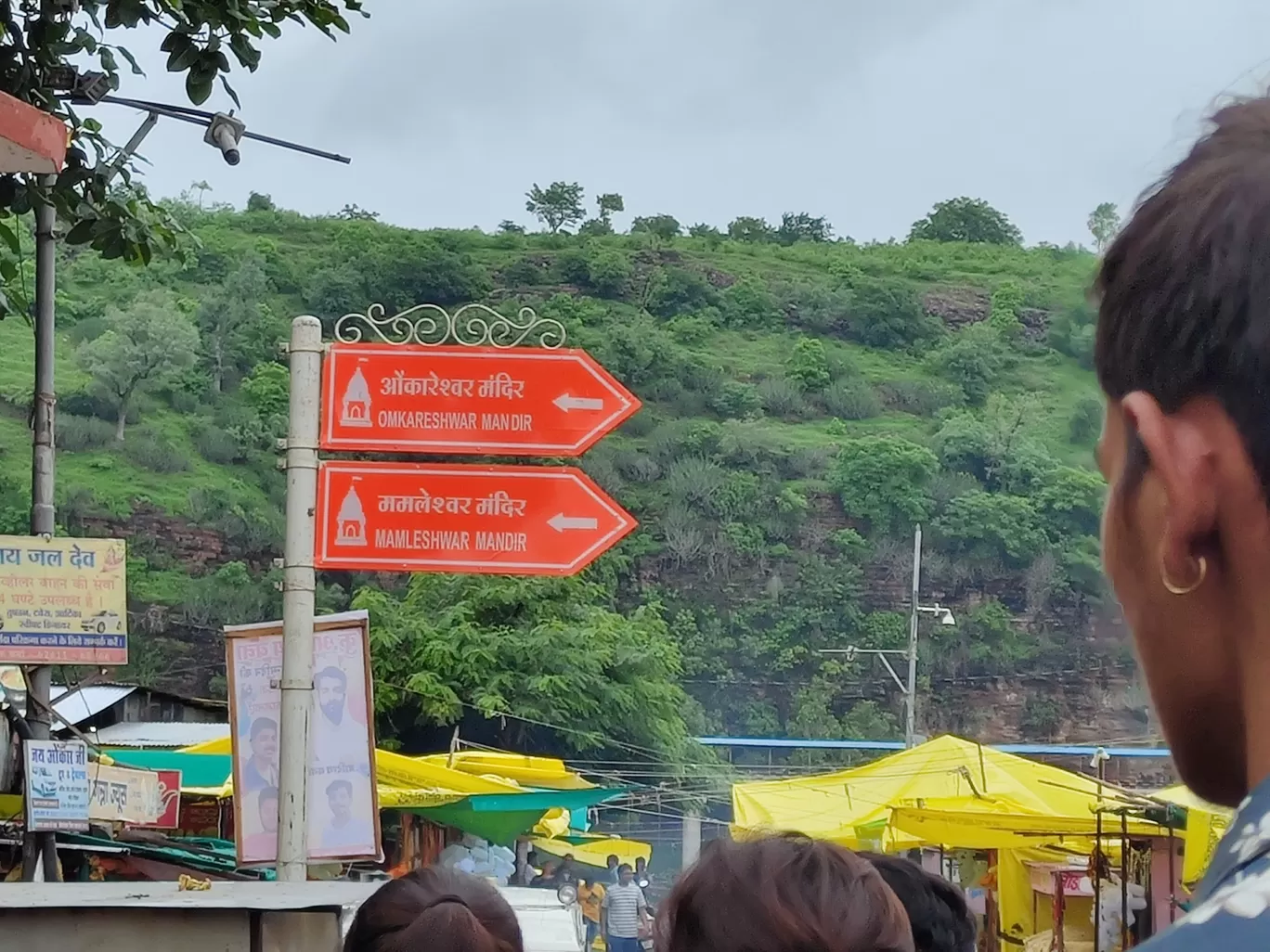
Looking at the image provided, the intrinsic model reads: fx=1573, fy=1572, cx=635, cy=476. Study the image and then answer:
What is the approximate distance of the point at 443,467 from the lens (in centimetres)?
427

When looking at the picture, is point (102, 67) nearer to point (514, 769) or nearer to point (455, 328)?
point (455, 328)

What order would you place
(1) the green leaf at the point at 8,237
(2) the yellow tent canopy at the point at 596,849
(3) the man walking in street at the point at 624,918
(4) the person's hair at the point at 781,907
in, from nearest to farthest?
(4) the person's hair at the point at 781,907 → (1) the green leaf at the point at 8,237 → (3) the man walking in street at the point at 624,918 → (2) the yellow tent canopy at the point at 596,849

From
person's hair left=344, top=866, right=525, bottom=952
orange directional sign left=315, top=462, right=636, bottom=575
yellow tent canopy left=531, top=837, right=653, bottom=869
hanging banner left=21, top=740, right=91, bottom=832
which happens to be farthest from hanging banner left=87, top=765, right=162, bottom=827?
yellow tent canopy left=531, top=837, right=653, bottom=869

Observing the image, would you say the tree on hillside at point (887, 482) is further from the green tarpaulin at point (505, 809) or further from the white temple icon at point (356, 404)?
the white temple icon at point (356, 404)

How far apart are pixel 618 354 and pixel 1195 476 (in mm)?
62307

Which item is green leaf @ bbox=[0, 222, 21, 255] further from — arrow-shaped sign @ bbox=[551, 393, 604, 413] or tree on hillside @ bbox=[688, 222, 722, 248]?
tree on hillside @ bbox=[688, 222, 722, 248]

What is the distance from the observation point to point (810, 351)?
70062 mm

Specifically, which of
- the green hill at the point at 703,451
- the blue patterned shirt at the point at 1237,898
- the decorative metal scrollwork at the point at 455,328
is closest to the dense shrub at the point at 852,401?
the green hill at the point at 703,451

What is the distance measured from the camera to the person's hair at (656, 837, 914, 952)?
4.50 ft

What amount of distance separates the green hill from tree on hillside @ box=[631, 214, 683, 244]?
79.4 inches

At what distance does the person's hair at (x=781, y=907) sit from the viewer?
1370 mm

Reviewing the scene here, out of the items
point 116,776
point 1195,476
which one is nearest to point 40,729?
point 116,776

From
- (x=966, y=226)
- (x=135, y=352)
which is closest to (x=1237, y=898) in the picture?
(x=135, y=352)

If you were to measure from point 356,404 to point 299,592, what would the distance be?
60cm
